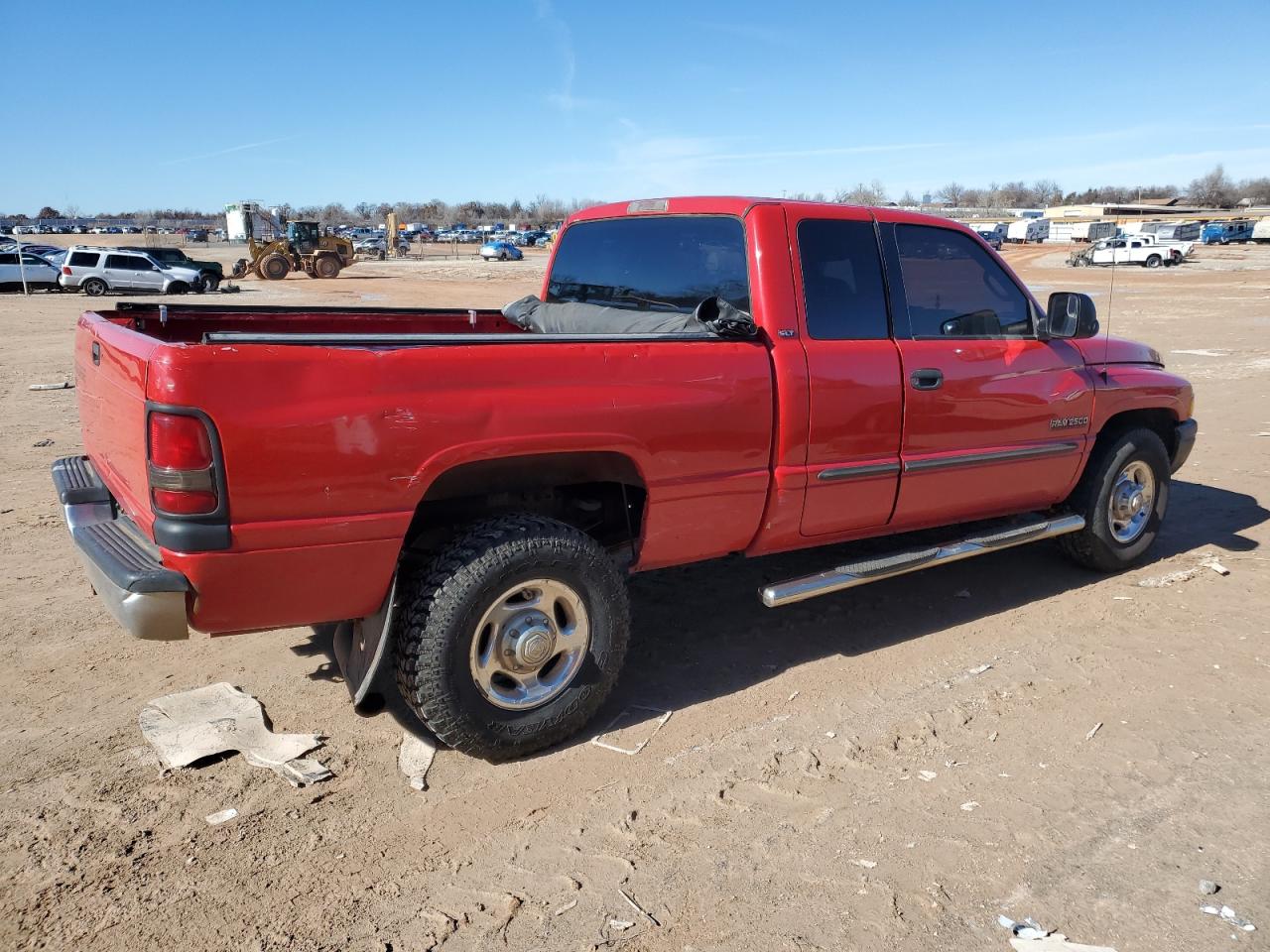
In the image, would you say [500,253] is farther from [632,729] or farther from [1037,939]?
[1037,939]

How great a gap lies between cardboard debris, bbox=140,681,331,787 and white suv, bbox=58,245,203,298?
2855cm

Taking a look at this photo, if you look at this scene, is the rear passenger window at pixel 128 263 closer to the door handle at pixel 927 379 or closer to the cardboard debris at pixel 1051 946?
the door handle at pixel 927 379

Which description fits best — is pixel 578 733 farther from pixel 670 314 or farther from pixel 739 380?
pixel 670 314

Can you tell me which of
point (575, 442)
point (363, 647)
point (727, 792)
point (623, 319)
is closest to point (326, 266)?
point (623, 319)

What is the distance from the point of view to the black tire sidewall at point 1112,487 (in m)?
5.35

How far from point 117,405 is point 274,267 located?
37168 millimetres

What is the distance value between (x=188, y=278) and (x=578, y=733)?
97.3ft

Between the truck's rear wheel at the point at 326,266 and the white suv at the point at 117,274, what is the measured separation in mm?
9566

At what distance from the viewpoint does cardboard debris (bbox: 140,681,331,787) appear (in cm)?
345

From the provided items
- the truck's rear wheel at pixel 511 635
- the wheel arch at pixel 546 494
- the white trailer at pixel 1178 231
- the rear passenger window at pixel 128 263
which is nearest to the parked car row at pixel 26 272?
the rear passenger window at pixel 128 263

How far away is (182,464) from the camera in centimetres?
283

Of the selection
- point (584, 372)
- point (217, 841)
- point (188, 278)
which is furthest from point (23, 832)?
point (188, 278)

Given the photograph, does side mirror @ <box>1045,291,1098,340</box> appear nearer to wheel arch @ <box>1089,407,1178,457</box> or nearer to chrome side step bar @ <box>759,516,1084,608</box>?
wheel arch @ <box>1089,407,1178,457</box>

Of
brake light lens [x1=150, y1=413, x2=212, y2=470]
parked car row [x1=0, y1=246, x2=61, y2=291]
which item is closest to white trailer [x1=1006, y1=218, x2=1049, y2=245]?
parked car row [x1=0, y1=246, x2=61, y2=291]
